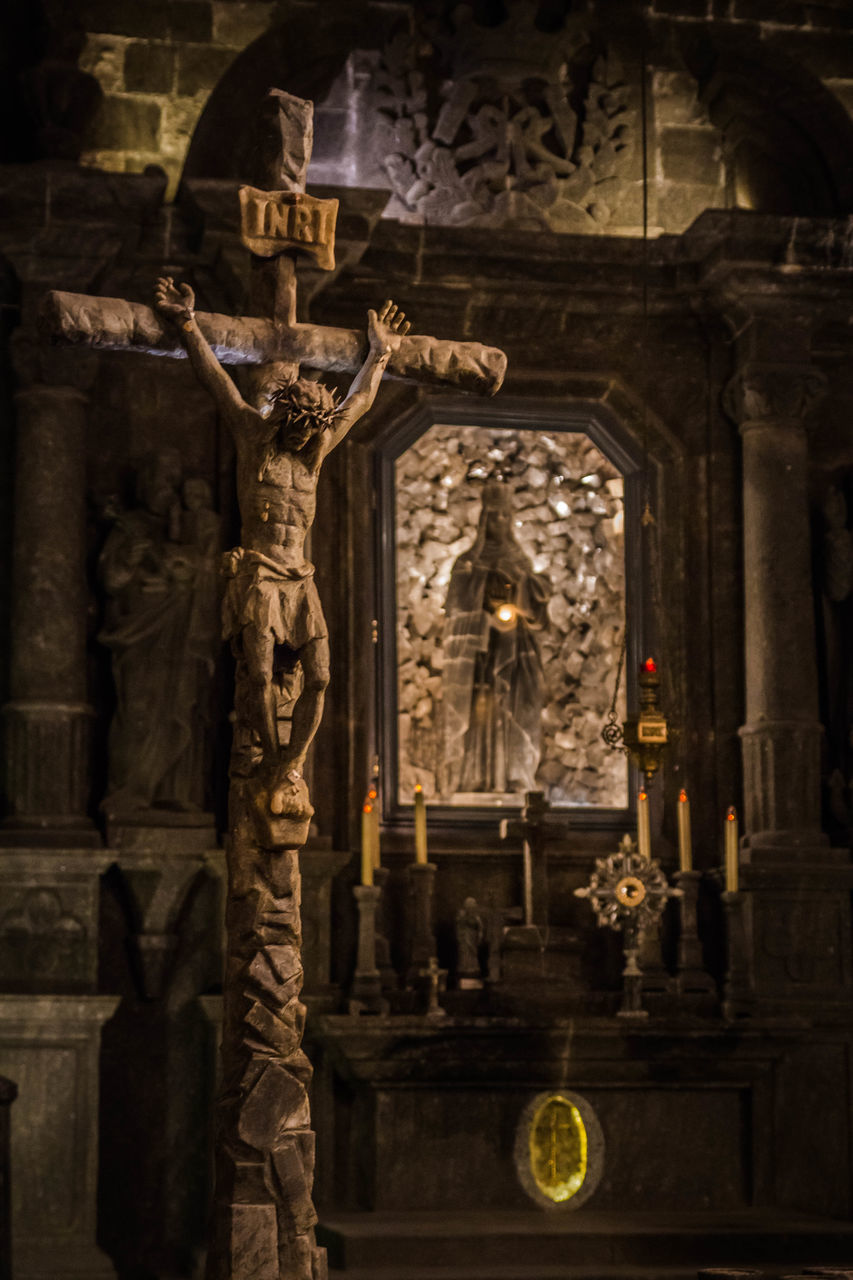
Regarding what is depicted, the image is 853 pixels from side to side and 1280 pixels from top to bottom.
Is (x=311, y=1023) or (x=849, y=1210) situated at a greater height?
(x=311, y=1023)

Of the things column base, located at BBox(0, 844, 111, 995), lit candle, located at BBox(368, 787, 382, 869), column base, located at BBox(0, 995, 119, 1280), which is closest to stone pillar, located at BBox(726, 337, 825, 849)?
lit candle, located at BBox(368, 787, 382, 869)

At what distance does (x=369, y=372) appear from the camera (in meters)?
7.39

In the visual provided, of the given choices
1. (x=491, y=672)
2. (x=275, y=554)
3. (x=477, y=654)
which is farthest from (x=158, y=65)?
(x=275, y=554)

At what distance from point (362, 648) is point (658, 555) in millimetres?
1573

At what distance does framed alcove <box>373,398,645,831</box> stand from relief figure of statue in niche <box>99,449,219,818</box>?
3.34ft

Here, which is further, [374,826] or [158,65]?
[158,65]

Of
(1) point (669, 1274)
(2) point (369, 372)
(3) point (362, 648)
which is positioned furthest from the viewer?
(3) point (362, 648)

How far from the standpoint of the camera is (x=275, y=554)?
697cm

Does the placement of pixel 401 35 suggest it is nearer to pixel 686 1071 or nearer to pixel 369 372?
pixel 369 372

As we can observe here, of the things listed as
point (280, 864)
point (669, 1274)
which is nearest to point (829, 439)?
point (669, 1274)

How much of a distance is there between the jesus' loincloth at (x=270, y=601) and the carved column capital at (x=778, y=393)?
4462mm

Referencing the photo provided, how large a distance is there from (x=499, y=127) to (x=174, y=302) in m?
4.58

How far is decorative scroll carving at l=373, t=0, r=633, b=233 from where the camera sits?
36.5ft

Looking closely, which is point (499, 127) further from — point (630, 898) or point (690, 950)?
point (690, 950)
